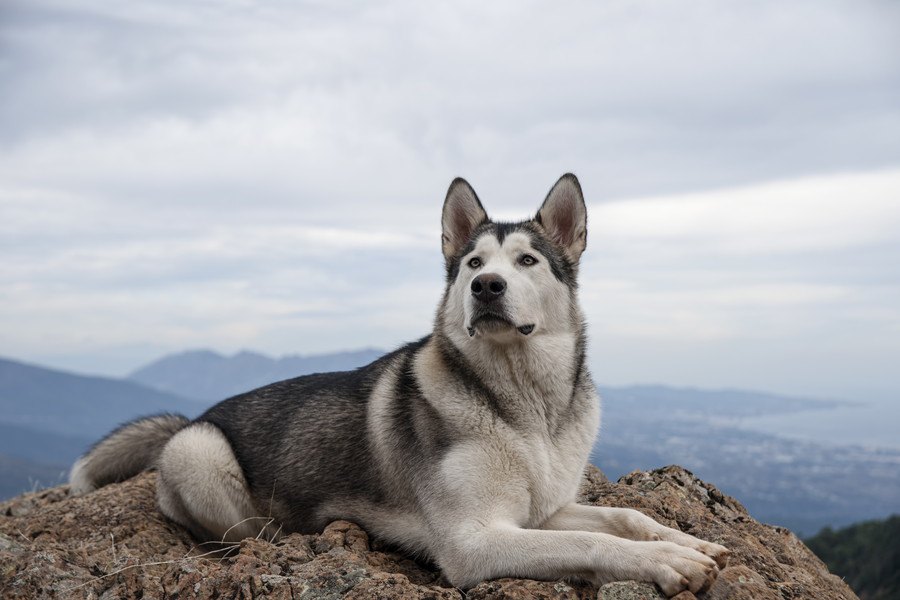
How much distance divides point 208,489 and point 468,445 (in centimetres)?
328

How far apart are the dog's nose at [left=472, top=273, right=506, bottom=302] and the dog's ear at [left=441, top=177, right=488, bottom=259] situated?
4.40ft

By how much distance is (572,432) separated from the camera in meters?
7.43

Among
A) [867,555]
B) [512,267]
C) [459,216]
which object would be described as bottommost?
[867,555]

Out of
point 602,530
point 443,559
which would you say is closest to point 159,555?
point 443,559

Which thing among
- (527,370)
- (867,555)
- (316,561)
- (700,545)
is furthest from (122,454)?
(867,555)

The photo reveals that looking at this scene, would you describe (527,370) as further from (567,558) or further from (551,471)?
(567,558)

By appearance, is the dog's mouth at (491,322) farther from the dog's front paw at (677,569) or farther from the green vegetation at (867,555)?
the green vegetation at (867,555)

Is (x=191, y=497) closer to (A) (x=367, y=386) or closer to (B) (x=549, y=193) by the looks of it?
(A) (x=367, y=386)

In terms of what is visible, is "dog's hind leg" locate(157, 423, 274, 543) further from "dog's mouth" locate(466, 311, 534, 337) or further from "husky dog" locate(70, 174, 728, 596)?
"dog's mouth" locate(466, 311, 534, 337)

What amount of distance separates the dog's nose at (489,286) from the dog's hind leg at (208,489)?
3.57m

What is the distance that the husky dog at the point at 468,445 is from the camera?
6.43 meters

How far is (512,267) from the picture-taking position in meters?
7.20

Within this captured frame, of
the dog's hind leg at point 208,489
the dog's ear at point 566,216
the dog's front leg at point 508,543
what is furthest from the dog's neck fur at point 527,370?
the dog's hind leg at point 208,489

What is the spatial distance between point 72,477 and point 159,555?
3195mm
